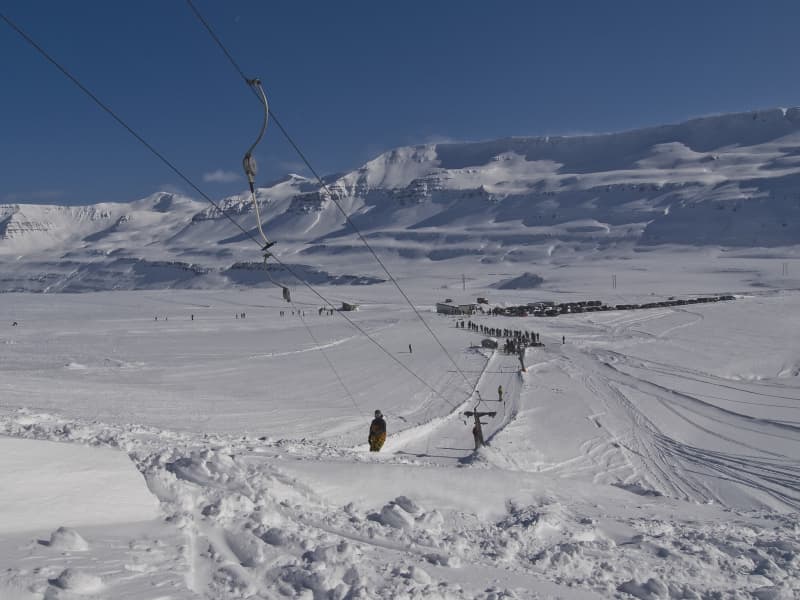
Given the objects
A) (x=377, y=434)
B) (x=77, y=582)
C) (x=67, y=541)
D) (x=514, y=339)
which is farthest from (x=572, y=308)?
(x=77, y=582)

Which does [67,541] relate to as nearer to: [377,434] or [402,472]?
[402,472]

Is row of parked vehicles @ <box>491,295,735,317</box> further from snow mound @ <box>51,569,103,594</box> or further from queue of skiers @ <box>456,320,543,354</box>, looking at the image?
snow mound @ <box>51,569,103,594</box>

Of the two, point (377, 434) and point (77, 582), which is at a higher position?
point (77, 582)

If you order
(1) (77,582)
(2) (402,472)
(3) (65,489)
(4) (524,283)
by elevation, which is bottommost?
(4) (524,283)

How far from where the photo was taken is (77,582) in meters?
4.07

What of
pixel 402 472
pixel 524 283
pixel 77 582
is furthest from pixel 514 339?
pixel 524 283

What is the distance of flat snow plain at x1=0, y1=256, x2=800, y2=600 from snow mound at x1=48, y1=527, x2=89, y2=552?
2cm

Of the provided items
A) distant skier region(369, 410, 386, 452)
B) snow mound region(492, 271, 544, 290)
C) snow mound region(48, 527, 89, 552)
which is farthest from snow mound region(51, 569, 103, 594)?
snow mound region(492, 271, 544, 290)

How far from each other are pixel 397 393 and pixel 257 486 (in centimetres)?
1580

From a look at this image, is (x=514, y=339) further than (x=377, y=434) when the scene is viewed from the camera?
Yes

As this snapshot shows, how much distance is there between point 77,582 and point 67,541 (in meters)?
0.68

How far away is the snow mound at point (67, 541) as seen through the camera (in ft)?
15.1

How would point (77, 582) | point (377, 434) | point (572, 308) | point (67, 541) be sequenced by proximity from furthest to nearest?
1. point (572, 308)
2. point (377, 434)
3. point (67, 541)
4. point (77, 582)

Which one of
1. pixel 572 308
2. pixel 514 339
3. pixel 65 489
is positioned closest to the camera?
pixel 65 489
